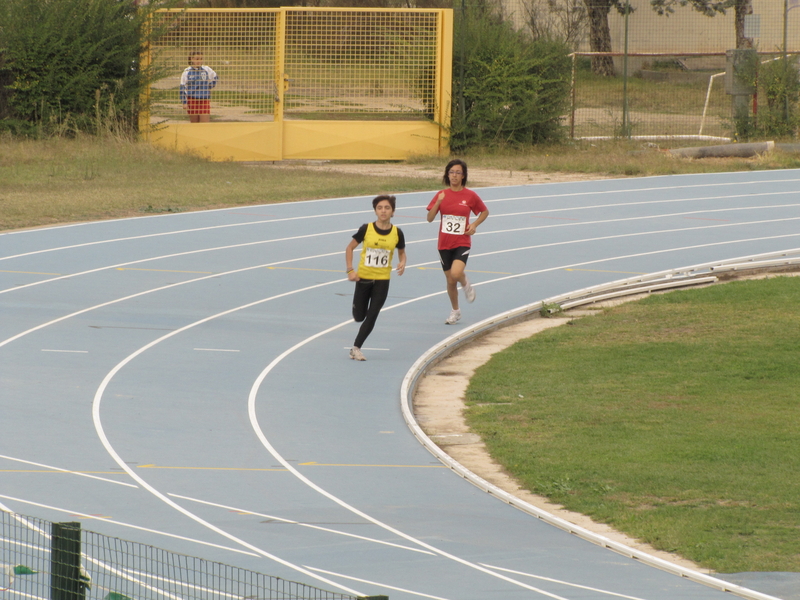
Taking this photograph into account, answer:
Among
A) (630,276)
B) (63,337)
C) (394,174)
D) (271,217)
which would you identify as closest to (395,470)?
(63,337)

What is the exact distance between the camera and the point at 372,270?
1111 centimetres

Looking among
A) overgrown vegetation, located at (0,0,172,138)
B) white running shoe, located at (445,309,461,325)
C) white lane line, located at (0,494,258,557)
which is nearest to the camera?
white lane line, located at (0,494,258,557)

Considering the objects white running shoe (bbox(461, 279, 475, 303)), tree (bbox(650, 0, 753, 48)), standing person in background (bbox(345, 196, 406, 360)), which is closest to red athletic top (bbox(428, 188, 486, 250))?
white running shoe (bbox(461, 279, 475, 303))

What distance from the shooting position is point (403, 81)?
85.8ft

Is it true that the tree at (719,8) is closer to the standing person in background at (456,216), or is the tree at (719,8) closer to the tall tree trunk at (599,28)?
the tall tree trunk at (599,28)

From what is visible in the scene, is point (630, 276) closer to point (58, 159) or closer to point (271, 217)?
point (271, 217)

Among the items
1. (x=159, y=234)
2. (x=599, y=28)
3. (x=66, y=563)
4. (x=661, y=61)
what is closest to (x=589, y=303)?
(x=159, y=234)

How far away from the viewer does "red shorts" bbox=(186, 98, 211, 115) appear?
84.4 feet

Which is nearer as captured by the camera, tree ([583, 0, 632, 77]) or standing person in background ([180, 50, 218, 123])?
standing person in background ([180, 50, 218, 123])

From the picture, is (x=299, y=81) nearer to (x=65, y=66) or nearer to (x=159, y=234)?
(x=65, y=66)

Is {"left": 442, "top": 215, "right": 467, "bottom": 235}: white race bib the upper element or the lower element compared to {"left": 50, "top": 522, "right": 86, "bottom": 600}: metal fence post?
upper

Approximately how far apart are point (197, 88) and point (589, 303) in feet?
47.0

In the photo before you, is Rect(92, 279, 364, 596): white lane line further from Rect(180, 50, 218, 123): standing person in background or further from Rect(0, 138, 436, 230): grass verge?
Rect(180, 50, 218, 123): standing person in background

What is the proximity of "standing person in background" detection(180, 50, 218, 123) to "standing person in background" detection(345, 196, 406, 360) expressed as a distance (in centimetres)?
1519
